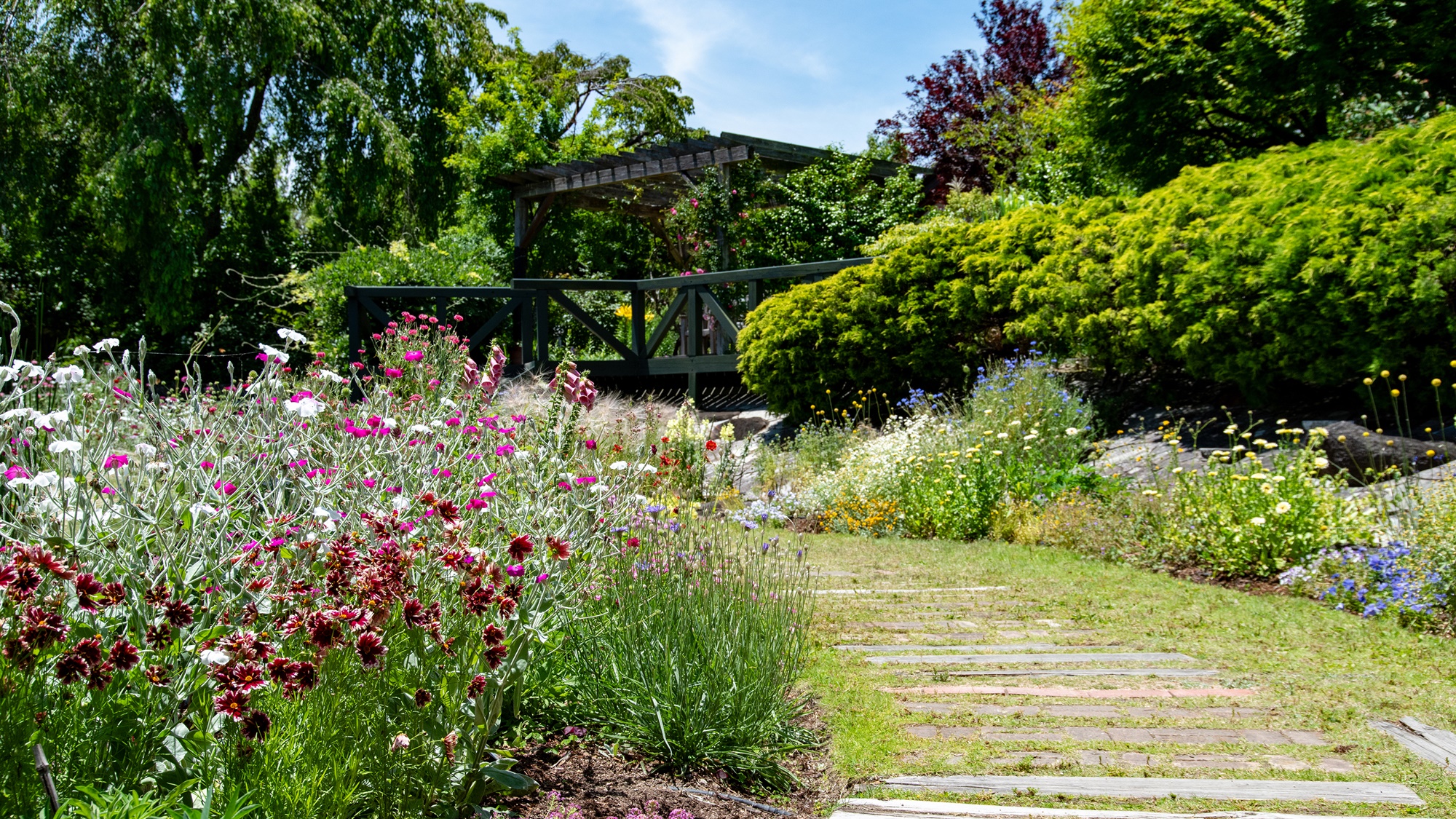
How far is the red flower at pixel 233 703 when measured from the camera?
1665 millimetres

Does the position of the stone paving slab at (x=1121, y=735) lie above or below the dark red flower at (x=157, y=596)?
below

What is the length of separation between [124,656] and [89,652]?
0.05 metres

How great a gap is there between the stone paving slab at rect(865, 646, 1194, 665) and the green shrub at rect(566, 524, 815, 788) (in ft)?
2.12

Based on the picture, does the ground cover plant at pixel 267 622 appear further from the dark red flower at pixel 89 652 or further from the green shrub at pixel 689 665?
the green shrub at pixel 689 665

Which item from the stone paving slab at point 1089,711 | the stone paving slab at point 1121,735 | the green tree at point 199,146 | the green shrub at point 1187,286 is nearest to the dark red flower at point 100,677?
the stone paving slab at point 1121,735

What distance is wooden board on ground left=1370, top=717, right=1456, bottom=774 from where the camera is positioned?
2.82 metres

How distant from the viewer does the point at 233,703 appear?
5.49 feet

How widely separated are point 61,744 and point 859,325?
8771mm

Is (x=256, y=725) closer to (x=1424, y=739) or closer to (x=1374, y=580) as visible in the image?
(x=1424, y=739)

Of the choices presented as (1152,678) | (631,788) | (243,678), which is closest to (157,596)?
(243,678)

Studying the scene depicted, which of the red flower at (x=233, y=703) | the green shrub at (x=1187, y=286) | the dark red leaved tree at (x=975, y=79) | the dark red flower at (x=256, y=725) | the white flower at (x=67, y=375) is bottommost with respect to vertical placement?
the dark red flower at (x=256, y=725)

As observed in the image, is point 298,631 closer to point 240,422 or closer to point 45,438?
point 240,422

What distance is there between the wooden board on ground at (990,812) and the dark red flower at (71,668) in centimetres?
169

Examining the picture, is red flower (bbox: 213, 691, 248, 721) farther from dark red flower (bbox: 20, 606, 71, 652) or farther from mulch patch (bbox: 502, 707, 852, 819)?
mulch patch (bbox: 502, 707, 852, 819)
